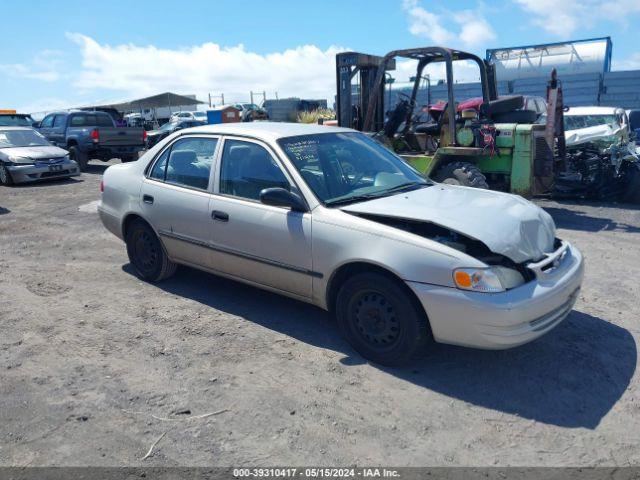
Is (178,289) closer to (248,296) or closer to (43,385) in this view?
(248,296)

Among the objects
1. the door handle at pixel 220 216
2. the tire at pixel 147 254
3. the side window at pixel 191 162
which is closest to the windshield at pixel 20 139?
the tire at pixel 147 254

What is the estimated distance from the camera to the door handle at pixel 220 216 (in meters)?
4.56

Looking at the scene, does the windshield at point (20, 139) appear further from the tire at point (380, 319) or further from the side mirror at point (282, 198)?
the tire at point (380, 319)

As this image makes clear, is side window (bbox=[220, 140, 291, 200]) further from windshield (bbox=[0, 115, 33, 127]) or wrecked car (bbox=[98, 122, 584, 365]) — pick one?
windshield (bbox=[0, 115, 33, 127])

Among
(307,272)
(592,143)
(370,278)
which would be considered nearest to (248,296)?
(307,272)

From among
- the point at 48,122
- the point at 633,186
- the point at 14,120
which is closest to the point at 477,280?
the point at 633,186

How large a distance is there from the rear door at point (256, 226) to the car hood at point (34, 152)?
1056 centimetres

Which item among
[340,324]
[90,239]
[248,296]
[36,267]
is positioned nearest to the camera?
[340,324]

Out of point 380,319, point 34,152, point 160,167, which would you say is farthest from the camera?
point 34,152

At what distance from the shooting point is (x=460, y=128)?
8.66 m

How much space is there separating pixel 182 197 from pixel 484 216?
8.80ft

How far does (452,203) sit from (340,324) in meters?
1.25

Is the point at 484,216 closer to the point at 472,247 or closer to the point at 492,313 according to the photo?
the point at 472,247

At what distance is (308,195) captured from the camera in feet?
13.6
